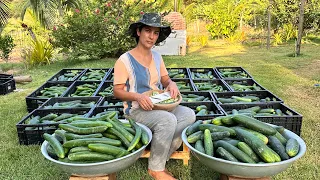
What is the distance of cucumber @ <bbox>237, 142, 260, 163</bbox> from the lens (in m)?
2.40

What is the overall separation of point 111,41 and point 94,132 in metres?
9.20

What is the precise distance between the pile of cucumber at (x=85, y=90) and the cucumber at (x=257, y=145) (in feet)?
11.6

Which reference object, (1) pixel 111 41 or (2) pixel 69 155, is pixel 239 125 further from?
(1) pixel 111 41

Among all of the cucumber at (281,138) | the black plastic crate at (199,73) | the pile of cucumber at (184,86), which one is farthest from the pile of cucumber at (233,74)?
the cucumber at (281,138)

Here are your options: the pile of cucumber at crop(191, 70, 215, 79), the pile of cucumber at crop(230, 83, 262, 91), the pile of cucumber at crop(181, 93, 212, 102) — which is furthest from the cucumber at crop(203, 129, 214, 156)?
the pile of cucumber at crop(191, 70, 215, 79)

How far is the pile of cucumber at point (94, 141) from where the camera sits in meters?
2.44

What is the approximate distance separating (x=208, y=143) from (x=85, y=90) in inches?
143

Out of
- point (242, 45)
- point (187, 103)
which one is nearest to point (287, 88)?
point (187, 103)

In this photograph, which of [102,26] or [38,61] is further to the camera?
[38,61]

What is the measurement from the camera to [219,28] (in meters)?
20.0

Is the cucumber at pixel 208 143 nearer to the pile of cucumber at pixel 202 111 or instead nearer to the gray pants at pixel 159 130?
the gray pants at pixel 159 130

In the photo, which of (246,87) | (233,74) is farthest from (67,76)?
(246,87)

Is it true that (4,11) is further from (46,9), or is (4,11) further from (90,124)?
(90,124)

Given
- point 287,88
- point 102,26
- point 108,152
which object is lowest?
point 287,88
